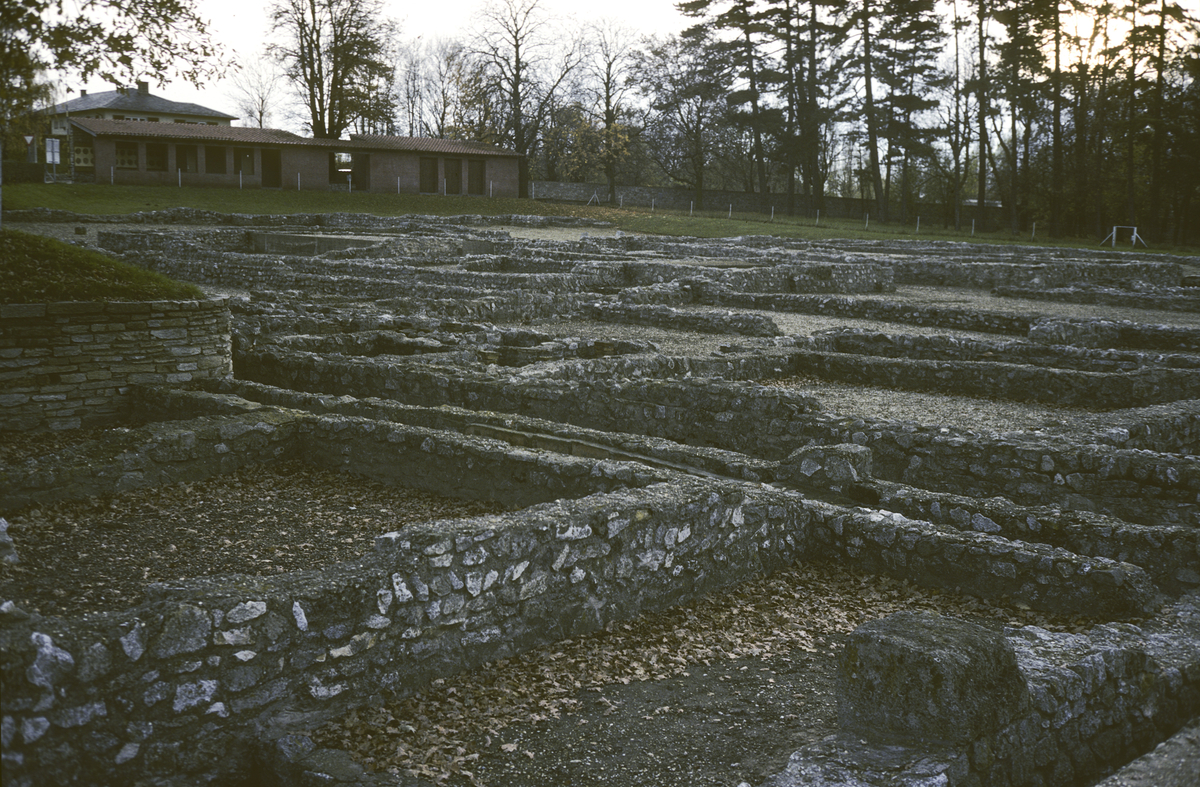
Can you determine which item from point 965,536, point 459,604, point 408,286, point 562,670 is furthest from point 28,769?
point 408,286

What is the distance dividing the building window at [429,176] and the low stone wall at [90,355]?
45114 millimetres

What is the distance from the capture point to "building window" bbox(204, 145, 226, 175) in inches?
1930

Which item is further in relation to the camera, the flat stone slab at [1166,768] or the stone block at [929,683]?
the stone block at [929,683]

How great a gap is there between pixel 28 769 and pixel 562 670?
237 cm

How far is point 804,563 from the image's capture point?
659 centimetres

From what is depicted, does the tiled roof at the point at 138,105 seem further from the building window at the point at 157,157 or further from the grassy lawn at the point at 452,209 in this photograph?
the grassy lawn at the point at 452,209

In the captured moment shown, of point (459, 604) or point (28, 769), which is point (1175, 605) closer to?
point (459, 604)

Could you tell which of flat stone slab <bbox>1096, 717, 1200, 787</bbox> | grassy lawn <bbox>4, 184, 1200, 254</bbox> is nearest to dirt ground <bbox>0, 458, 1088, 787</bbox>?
flat stone slab <bbox>1096, 717, 1200, 787</bbox>

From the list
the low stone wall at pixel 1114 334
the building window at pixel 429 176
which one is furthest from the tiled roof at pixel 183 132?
the low stone wall at pixel 1114 334

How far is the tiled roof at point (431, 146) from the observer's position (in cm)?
5259

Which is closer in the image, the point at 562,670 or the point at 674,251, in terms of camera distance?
the point at 562,670

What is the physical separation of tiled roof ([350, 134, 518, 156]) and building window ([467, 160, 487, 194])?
75 centimetres

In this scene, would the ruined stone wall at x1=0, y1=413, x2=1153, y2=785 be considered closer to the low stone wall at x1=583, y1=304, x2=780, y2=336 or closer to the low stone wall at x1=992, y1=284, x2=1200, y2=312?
the low stone wall at x1=583, y1=304, x2=780, y2=336

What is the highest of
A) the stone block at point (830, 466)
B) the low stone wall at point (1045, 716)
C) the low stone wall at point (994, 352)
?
the low stone wall at point (994, 352)
